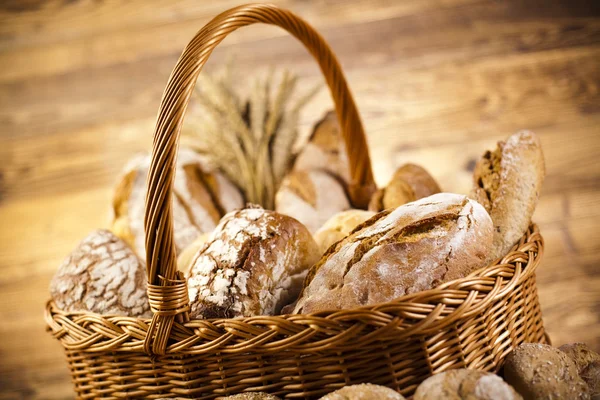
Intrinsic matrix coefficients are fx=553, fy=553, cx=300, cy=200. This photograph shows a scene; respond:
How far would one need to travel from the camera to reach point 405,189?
147 centimetres

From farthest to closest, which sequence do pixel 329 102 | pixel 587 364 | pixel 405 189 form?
pixel 329 102 → pixel 405 189 → pixel 587 364

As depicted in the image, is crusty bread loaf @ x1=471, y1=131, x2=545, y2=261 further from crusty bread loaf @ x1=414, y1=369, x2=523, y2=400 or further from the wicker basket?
crusty bread loaf @ x1=414, y1=369, x2=523, y2=400

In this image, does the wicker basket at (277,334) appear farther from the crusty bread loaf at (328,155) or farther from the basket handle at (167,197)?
the crusty bread loaf at (328,155)

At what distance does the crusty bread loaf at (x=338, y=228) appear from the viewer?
4.32 feet

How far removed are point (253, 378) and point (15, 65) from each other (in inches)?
93.7

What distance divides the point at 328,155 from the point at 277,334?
0.95m

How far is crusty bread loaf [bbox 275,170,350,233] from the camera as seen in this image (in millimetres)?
1634

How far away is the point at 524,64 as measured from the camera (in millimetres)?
2344

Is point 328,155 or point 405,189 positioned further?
point 328,155

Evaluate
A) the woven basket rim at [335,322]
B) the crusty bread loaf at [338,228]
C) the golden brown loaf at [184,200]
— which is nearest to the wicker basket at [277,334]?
the woven basket rim at [335,322]

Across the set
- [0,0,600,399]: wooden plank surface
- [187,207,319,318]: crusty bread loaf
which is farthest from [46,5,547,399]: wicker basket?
[0,0,600,399]: wooden plank surface

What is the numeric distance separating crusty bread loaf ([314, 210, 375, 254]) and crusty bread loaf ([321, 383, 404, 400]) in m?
0.45

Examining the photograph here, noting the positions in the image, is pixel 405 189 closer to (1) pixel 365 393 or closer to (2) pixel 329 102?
(1) pixel 365 393

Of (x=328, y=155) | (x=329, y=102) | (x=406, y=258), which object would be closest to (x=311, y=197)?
(x=328, y=155)
